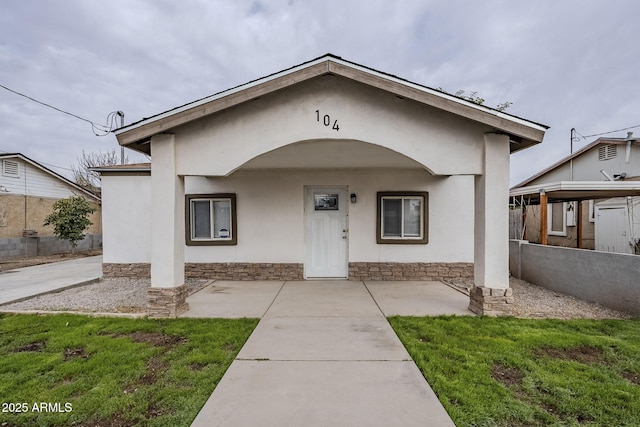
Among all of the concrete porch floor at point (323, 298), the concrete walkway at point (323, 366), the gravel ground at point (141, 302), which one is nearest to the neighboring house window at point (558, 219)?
the gravel ground at point (141, 302)

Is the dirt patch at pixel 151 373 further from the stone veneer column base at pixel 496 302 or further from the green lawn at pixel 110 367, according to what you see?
the stone veneer column base at pixel 496 302

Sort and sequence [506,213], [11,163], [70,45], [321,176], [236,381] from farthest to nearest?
[11,163], [70,45], [321,176], [506,213], [236,381]

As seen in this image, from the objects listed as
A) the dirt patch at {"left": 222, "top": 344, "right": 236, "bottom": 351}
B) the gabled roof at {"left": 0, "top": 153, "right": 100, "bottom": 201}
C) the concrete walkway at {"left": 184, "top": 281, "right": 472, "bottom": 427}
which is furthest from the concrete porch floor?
the gabled roof at {"left": 0, "top": 153, "right": 100, "bottom": 201}

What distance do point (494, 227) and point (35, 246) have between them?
61.6 feet

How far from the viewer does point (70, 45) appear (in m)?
12.3

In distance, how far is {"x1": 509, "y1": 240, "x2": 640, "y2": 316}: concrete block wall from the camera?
514cm

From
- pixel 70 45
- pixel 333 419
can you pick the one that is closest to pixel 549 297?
pixel 333 419

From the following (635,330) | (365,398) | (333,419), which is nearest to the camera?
(333,419)

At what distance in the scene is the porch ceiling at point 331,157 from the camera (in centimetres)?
557

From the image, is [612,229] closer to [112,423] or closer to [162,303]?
[162,303]

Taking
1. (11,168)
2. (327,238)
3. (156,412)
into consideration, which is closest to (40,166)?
(11,168)

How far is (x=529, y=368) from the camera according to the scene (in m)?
3.34

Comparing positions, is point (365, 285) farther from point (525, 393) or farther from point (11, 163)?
point (11, 163)

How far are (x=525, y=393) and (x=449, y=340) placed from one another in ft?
3.96
